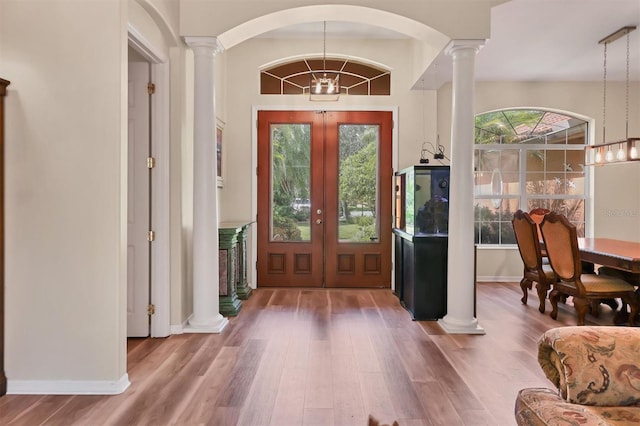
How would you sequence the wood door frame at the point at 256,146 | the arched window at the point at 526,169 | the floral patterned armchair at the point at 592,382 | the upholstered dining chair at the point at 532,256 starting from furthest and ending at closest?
the arched window at the point at 526,169 < the wood door frame at the point at 256,146 < the upholstered dining chair at the point at 532,256 < the floral patterned armchair at the point at 592,382

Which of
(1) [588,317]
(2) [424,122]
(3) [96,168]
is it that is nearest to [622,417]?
(3) [96,168]

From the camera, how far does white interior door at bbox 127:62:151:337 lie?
395 cm

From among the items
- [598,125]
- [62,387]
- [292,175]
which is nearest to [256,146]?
[292,175]

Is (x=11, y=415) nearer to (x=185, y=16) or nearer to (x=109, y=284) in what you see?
(x=109, y=284)

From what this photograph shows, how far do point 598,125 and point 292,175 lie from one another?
15.3 feet

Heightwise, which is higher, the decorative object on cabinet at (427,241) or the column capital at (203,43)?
the column capital at (203,43)

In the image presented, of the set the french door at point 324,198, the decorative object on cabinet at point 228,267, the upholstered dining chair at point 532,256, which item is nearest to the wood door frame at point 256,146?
the french door at point 324,198

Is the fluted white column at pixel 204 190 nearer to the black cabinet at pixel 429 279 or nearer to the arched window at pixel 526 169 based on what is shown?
the black cabinet at pixel 429 279

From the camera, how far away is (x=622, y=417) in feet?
4.92

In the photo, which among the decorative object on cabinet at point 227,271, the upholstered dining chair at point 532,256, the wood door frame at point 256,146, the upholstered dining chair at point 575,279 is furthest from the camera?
the wood door frame at point 256,146

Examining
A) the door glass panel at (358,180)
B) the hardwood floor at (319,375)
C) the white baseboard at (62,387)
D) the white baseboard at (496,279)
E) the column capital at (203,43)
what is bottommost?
the hardwood floor at (319,375)

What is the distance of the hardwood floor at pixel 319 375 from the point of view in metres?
2.55

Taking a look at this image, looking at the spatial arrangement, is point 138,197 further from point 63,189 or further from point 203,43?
point 203,43

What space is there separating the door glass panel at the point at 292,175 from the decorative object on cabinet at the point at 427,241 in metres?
1.78
